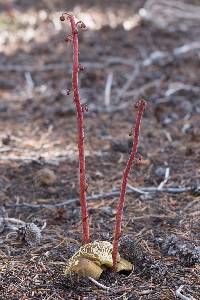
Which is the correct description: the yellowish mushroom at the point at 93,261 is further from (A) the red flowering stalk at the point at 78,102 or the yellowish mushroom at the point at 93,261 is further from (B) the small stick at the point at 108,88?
(B) the small stick at the point at 108,88

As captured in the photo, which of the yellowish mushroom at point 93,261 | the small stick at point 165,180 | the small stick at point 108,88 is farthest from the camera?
the small stick at point 108,88

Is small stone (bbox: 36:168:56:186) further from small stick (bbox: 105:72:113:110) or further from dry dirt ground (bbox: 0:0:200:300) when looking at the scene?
small stick (bbox: 105:72:113:110)

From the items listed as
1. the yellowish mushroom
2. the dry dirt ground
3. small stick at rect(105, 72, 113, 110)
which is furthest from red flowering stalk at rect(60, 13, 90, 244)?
small stick at rect(105, 72, 113, 110)

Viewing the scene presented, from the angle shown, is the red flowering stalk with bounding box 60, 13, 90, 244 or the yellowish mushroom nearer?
the red flowering stalk with bounding box 60, 13, 90, 244

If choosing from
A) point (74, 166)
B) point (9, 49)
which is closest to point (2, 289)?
point (74, 166)

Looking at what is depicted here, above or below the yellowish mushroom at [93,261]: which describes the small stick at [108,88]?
above

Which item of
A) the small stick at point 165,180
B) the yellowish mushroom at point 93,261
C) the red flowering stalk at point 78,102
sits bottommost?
the yellowish mushroom at point 93,261

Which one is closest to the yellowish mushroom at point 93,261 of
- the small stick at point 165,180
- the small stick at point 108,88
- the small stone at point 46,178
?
the small stick at point 165,180

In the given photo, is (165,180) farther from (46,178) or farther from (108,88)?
(108,88)
